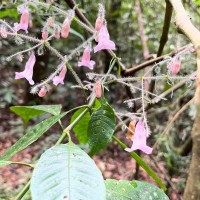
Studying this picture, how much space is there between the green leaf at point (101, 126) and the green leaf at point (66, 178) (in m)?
0.19

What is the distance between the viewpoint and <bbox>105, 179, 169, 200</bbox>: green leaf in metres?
0.72

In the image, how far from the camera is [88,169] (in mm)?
607

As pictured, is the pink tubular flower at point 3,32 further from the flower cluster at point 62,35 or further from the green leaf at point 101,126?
the green leaf at point 101,126

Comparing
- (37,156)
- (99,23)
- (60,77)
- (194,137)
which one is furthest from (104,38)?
(37,156)

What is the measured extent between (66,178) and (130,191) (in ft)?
0.66

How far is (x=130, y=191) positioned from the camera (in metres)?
0.74

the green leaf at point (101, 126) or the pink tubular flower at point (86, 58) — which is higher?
the pink tubular flower at point (86, 58)

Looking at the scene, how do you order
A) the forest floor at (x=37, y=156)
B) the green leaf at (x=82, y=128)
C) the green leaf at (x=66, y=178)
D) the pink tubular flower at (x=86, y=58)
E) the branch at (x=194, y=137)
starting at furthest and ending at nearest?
the forest floor at (x=37, y=156) < the green leaf at (x=82, y=128) < the pink tubular flower at (x=86, y=58) < the green leaf at (x=66, y=178) < the branch at (x=194, y=137)

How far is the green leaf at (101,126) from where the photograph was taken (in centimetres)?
84

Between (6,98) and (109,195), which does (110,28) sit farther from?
(109,195)

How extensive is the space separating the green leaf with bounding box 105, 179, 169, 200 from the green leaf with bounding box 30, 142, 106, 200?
0.11 metres

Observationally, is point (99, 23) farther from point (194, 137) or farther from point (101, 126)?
point (194, 137)

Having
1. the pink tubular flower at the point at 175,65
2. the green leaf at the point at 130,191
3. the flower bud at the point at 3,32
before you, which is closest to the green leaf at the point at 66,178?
the green leaf at the point at 130,191

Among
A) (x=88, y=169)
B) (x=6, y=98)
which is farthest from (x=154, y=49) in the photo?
(x=88, y=169)
